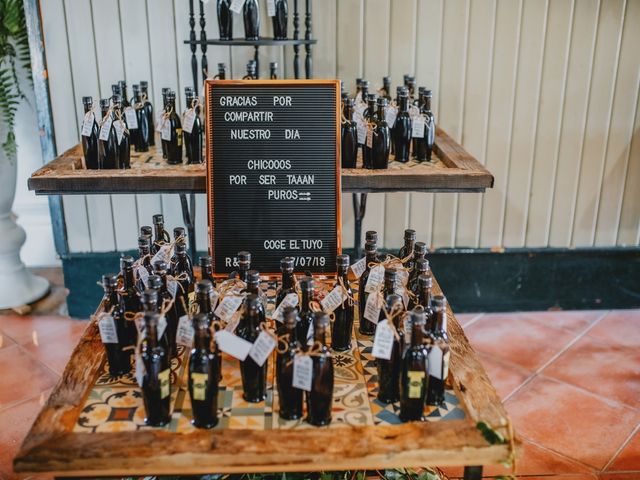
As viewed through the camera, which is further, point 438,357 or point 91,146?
point 91,146

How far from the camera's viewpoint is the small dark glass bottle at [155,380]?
5.18ft

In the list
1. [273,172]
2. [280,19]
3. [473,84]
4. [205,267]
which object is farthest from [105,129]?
[473,84]

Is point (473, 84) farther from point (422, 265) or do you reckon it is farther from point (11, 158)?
point (11, 158)

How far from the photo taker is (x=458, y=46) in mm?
3541

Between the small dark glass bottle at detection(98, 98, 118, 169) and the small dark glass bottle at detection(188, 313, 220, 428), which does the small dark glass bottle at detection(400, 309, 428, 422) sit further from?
the small dark glass bottle at detection(98, 98, 118, 169)

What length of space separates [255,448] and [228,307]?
0.44m

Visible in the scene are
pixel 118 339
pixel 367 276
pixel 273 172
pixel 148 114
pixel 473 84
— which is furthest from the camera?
pixel 473 84

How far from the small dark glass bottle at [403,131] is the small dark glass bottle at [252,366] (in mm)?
1149

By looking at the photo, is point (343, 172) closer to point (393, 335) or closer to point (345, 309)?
point (345, 309)

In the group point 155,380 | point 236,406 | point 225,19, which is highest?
point 225,19

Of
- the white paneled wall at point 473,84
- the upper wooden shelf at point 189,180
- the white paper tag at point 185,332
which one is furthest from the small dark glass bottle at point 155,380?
the white paneled wall at point 473,84

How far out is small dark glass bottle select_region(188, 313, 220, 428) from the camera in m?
1.57

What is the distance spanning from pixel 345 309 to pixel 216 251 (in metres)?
0.49

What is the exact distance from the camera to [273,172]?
2209mm
